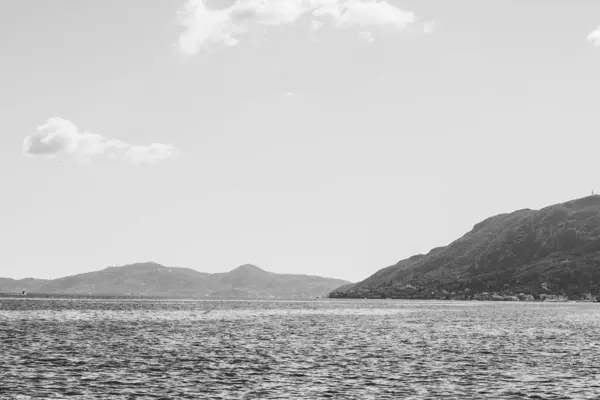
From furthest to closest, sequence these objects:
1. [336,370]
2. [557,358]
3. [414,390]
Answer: [557,358] → [336,370] → [414,390]

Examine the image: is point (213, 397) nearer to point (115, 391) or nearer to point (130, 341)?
point (115, 391)

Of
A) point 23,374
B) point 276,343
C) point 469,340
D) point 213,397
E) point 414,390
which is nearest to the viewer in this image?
point 213,397

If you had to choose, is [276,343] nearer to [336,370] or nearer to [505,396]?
[336,370]

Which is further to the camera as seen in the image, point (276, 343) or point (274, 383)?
point (276, 343)

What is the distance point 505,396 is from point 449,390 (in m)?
4.57

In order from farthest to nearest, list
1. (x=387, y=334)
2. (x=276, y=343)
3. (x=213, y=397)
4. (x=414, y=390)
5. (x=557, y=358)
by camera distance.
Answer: (x=387, y=334) → (x=276, y=343) → (x=557, y=358) → (x=414, y=390) → (x=213, y=397)

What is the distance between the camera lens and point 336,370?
67000 mm

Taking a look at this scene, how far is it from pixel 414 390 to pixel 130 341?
57.0 m

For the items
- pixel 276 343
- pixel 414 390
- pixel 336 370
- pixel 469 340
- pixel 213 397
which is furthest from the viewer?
pixel 469 340

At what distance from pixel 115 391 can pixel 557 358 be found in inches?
2072

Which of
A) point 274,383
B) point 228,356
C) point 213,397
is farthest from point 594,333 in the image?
point 213,397

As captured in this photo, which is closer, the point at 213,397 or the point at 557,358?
the point at 213,397

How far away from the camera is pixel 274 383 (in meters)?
58.0

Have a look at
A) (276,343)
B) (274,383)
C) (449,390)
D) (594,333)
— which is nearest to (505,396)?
(449,390)
